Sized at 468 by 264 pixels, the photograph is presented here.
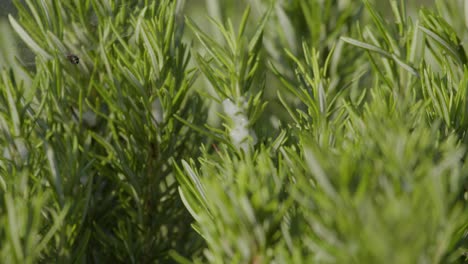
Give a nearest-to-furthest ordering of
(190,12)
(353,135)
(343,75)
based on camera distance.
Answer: (353,135) → (343,75) → (190,12)

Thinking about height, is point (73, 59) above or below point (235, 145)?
above

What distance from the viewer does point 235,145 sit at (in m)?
0.31

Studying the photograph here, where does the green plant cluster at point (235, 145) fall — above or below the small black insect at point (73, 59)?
below

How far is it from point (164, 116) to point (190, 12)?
0.24 meters

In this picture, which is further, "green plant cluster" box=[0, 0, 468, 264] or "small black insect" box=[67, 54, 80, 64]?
"small black insect" box=[67, 54, 80, 64]

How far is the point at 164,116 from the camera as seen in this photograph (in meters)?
0.34

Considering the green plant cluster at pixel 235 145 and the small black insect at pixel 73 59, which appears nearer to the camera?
the green plant cluster at pixel 235 145

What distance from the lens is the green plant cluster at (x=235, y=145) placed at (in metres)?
0.20

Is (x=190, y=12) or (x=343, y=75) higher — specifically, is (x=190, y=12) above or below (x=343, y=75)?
above

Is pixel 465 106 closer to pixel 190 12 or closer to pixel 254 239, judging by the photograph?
pixel 254 239

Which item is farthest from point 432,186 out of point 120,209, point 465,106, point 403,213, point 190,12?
point 190,12

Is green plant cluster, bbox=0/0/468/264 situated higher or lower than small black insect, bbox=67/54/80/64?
lower

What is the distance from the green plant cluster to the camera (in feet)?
0.65

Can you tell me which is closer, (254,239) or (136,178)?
(254,239)
